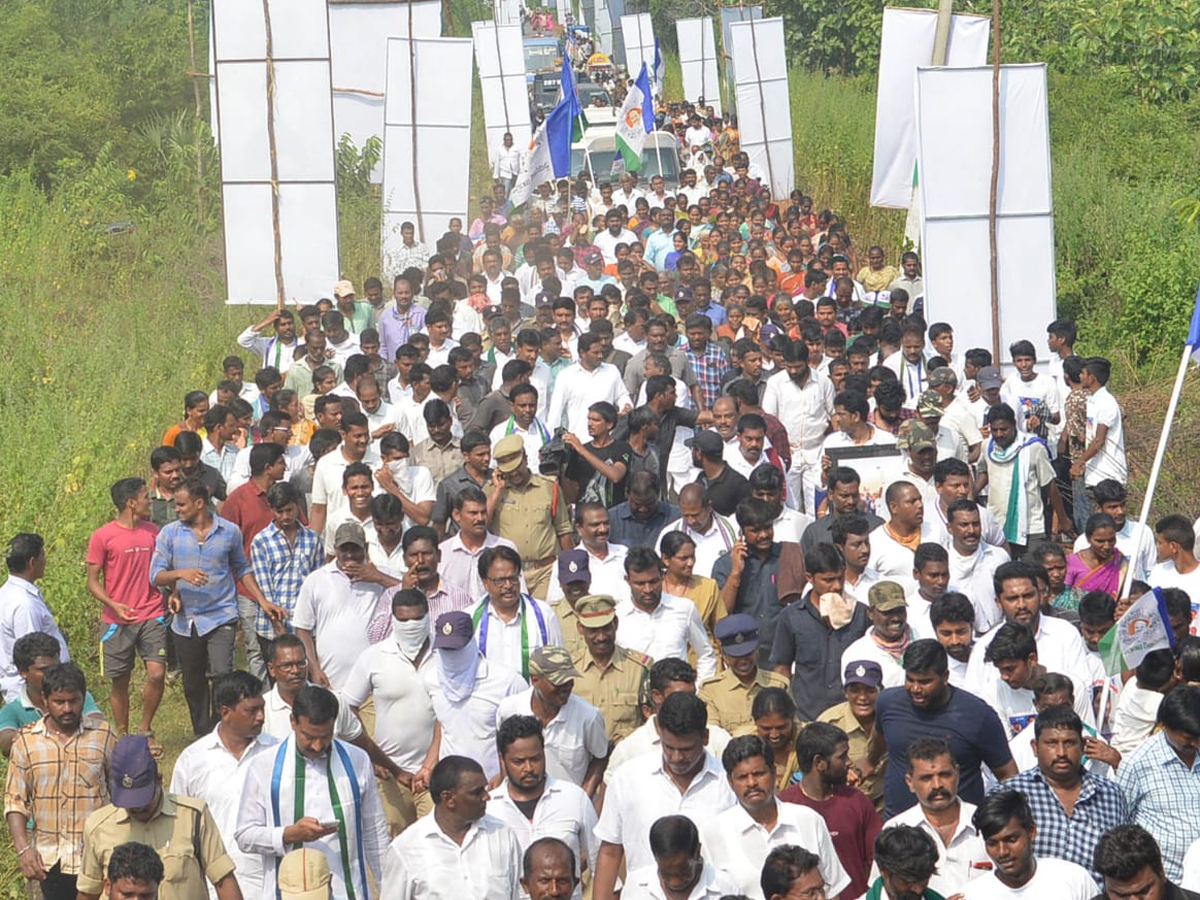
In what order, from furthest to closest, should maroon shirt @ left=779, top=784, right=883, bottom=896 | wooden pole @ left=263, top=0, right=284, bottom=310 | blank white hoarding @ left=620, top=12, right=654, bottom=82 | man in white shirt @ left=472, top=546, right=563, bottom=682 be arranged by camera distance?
blank white hoarding @ left=620, top=12, right=654, bottom=82 < wooden pole @ left=263, top=0, right=284, bottom=310 < man in white shirt @ left=472, top=546, right=563, bottom=682 < maroon shirt @ left=779, top=784, right=883, bottom=896

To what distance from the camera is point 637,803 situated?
647 cm

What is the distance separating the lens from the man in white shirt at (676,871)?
575cm

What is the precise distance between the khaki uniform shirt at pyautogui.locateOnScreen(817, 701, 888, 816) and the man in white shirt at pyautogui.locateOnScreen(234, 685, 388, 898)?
1.91m

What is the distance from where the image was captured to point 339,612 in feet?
29.0

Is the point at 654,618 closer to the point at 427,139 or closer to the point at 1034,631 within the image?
the point at 1034,631

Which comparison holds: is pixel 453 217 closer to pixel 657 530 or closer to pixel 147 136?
pixel 147 136

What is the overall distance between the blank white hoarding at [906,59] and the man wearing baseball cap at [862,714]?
1301 centimetres

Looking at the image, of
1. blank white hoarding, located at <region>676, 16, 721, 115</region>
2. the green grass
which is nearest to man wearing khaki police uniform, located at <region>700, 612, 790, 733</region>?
the green grass

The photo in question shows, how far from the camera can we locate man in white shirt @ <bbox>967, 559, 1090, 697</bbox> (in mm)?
7586

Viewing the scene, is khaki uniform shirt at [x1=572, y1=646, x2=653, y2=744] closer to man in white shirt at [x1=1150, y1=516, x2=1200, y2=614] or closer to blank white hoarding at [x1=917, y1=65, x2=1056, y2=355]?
man in white shirt at [x1=1150, y1=516, x2=1200, y2=614]

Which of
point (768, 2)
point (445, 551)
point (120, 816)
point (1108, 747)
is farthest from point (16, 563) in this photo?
point (768, 2)

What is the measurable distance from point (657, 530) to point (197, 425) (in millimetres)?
3612

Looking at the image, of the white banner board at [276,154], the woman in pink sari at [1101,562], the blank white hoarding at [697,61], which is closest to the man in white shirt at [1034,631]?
the woman in pink sari at [1101,562]

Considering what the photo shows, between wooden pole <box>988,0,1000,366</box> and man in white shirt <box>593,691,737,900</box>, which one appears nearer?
man in white shirt <box>593,691,737,900</box>
